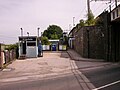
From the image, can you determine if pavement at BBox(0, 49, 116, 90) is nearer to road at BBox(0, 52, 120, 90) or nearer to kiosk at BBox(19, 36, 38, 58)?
road at BBox(0, 52, 120, 90)

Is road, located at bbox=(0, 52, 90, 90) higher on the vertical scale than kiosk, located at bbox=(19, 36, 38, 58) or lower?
lower

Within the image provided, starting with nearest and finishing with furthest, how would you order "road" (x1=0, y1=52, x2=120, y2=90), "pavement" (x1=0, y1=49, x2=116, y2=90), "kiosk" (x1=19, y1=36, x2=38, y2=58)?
"road" (x1=0, y1=52, x2=120, y2=90), "pavement" (x1=0, y1=49, x2=116, y2=90), "kiosk" (x1=19, y1=36, x2=38, y2=58)

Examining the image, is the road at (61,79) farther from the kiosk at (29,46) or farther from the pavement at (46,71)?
the kiosk at (29,46)

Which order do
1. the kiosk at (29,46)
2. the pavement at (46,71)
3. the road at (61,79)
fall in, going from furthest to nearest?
the kiosk at (29,46) → the pavement at (46,71) → the road at (61,79)

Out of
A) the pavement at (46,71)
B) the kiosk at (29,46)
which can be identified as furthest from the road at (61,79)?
the kiosk at (29,46)

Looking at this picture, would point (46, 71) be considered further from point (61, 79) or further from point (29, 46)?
point (29, 46)

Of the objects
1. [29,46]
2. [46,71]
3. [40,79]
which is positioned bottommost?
[40,79]

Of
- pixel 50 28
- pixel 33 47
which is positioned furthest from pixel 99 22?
pixel 50 28

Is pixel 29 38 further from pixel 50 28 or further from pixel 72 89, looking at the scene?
pixel 50 28

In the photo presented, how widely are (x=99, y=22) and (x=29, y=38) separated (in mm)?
10688

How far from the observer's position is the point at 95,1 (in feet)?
124

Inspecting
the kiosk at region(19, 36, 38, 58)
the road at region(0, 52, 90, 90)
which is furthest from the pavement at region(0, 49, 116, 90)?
the kiosk at region(19, 36, 38, 58)

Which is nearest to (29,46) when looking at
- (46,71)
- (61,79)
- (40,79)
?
(46,71)

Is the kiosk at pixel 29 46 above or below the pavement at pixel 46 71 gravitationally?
above
